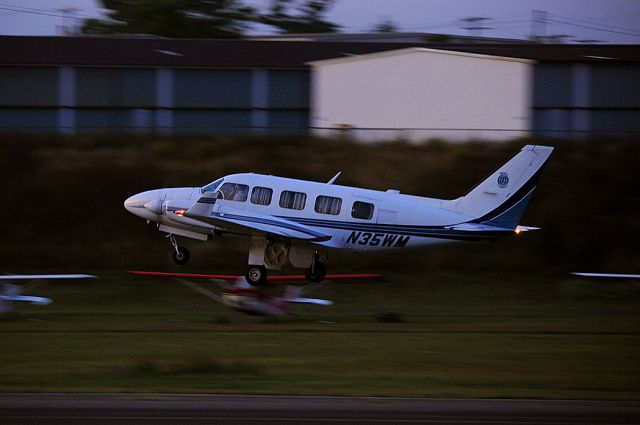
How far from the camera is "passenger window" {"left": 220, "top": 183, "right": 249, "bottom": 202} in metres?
24.9

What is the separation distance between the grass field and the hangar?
15.2 meters

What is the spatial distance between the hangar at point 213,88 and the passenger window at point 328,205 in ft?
56.1

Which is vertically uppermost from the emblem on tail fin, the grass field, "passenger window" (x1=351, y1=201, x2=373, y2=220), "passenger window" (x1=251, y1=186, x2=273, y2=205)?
the emblem on tail fin

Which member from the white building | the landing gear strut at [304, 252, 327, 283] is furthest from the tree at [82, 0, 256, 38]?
the landing gear strut at [304, 252, 327, 283]

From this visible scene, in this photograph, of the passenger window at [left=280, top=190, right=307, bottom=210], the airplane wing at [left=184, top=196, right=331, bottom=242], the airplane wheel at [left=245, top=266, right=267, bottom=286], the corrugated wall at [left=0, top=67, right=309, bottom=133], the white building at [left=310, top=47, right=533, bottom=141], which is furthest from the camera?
the corrugated wall at [left=0, top=67, right=309, bottom=133]

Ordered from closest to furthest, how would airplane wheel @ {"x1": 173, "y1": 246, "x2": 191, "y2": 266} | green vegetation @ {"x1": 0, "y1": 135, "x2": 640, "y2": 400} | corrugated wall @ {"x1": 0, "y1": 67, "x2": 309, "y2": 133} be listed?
green vegetation @ {"x1": 0, "y1": 135, "x2": 640, "y2": 400} < airplane wheel @ {"x1": 173, "y1": 246, "x2": 191, "y2": 266} < corrugated wall @ {"x1": 0, "y1": 67, "x2": 309, "y2": 133}

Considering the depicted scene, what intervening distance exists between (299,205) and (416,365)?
8.84 meters

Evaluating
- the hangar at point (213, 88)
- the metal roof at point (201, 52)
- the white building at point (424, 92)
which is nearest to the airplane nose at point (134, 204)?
the white building at point (424, 92)

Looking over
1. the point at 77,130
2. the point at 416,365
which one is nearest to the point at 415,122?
the point at 77,130

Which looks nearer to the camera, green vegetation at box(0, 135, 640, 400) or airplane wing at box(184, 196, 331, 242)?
green vegetation at box(0, 135, 640, 400)

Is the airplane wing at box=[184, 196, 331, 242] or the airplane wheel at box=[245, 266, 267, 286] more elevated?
the airplane wing at box=[184, 196, 331, 242]

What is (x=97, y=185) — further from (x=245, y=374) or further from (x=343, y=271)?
(x=245, y=374)

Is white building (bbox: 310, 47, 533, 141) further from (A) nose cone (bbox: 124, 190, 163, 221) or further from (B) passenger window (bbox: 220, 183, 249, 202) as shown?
(B) passenger window (bbox: 220, 183, 249, 202)

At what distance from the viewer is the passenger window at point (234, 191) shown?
24.9 metres
